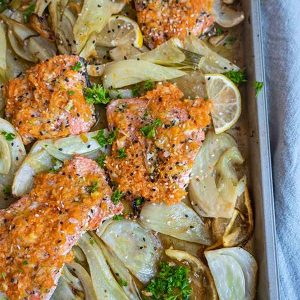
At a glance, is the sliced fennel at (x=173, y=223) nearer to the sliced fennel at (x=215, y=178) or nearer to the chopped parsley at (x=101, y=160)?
the sliced fennel at (x=215, y=178)

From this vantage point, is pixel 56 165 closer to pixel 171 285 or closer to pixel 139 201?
pixel 139 201

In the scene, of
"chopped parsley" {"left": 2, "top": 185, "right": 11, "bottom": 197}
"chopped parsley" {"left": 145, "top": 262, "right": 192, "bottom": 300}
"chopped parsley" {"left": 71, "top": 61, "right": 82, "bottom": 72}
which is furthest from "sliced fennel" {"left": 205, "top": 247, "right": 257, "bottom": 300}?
"chopped parsley" {"left": 71, "top": 61, "right": 82, "bottom": 72}

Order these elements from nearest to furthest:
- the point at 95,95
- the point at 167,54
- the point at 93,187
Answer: the point at 93,187 < the point at 95,95 < the point at 167,54

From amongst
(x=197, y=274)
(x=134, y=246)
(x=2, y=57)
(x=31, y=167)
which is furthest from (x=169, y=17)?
(x=197, y=274)

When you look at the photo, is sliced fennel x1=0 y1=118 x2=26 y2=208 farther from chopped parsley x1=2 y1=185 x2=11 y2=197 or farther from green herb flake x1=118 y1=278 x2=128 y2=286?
green herb flake x1=118 y1=278 x2=128 y2=286

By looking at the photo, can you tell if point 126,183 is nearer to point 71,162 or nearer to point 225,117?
point 71,162

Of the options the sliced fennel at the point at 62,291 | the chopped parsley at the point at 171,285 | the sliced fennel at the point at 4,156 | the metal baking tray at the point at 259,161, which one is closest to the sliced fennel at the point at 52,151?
the sliced fennel at the point at 4,156
